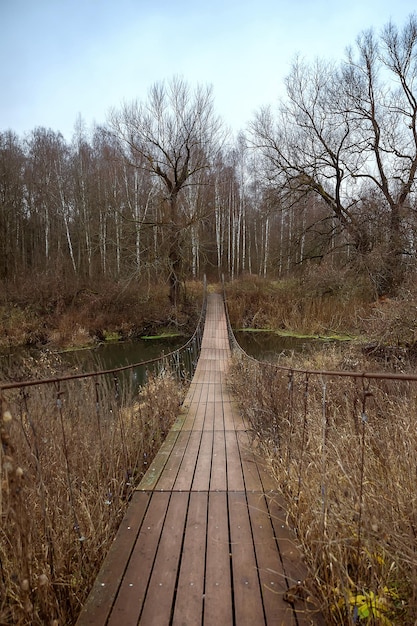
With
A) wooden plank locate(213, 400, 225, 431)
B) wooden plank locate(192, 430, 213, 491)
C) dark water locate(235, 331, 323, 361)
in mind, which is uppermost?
wooden plank locate(192, 430, 213, 491)

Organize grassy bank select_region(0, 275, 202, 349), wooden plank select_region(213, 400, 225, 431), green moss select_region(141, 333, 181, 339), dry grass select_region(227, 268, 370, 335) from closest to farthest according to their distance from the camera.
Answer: wooden plank select_region(213, 400, 225, 431) < dry grass select_region(227, 268, 370, 335) < grassy bank select_region(0, 275, 202, 349) < green moss select_region(141, 333, 181, 339)

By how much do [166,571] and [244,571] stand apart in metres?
0.36

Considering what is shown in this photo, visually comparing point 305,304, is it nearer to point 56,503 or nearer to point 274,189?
point 274,189

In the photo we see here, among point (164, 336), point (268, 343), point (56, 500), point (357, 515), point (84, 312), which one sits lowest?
point (268, 343)

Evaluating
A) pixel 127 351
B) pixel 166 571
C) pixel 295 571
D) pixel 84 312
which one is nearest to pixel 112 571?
pixel 166 571

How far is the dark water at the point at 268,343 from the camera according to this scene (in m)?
11.1

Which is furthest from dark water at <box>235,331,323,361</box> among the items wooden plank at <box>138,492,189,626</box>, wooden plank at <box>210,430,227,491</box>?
wooden plank at <box>138,492,189,626</box>

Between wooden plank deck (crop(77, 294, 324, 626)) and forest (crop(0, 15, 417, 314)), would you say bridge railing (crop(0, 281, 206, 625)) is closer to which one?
wooden plank deck (crop(77, 294, 324, 626))

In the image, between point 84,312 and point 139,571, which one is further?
point 84,312

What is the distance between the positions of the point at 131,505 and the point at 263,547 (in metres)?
0.88

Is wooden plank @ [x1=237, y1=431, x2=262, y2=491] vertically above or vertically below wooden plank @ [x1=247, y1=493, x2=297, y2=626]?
below

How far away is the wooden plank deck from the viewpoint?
1439 millimetres

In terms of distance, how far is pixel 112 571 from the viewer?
167 centimetres

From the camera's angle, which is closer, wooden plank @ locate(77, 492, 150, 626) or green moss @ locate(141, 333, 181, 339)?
wooden plank @ locate(77, 492, 150, 626)
